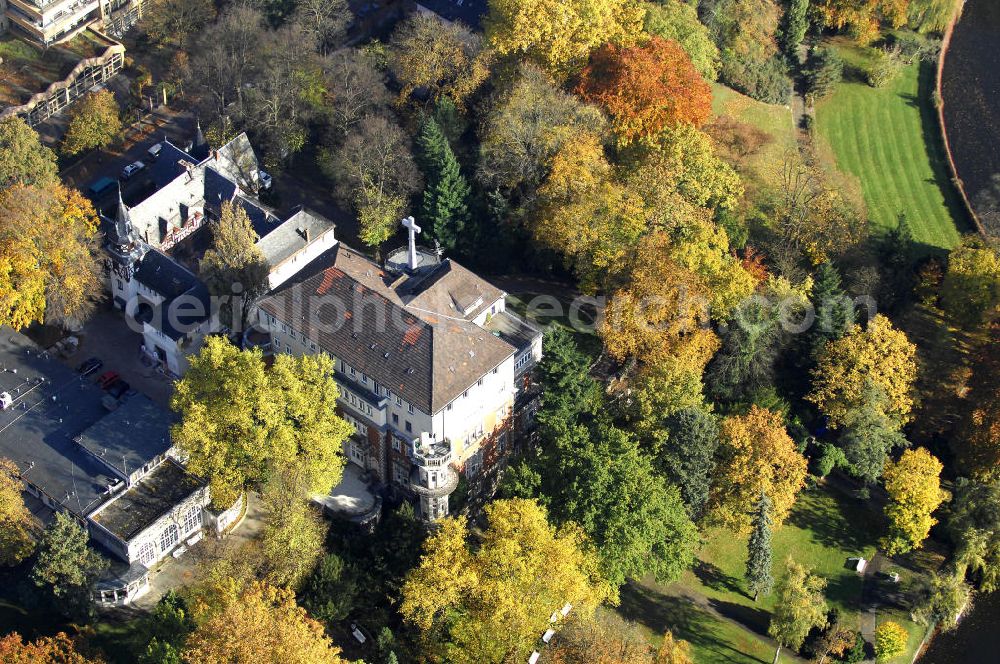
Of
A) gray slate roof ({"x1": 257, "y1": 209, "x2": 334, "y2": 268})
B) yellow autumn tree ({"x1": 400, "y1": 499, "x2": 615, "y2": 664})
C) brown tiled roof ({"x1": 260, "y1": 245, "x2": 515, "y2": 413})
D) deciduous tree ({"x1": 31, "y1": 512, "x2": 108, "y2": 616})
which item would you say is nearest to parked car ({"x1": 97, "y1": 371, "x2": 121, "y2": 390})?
brown tiled roof ({"x1": 260, "y1": 245, "x2": 515, "y2": 413})

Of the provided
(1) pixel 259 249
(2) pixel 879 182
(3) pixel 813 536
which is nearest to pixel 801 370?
(3) pixel 813 536

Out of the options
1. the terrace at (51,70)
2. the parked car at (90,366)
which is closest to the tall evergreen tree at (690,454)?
the parked car at (90,366)

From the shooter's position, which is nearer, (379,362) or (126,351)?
(379,362)

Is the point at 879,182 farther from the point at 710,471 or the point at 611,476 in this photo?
the point at 611,476

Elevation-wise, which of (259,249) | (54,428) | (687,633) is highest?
(259,249)

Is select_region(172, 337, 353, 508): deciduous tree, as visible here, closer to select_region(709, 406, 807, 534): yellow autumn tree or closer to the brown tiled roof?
the brown tiled roof

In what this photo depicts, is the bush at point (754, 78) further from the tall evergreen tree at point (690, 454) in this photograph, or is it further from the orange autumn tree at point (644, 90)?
the tall evergreen tree at point (690, 454)
